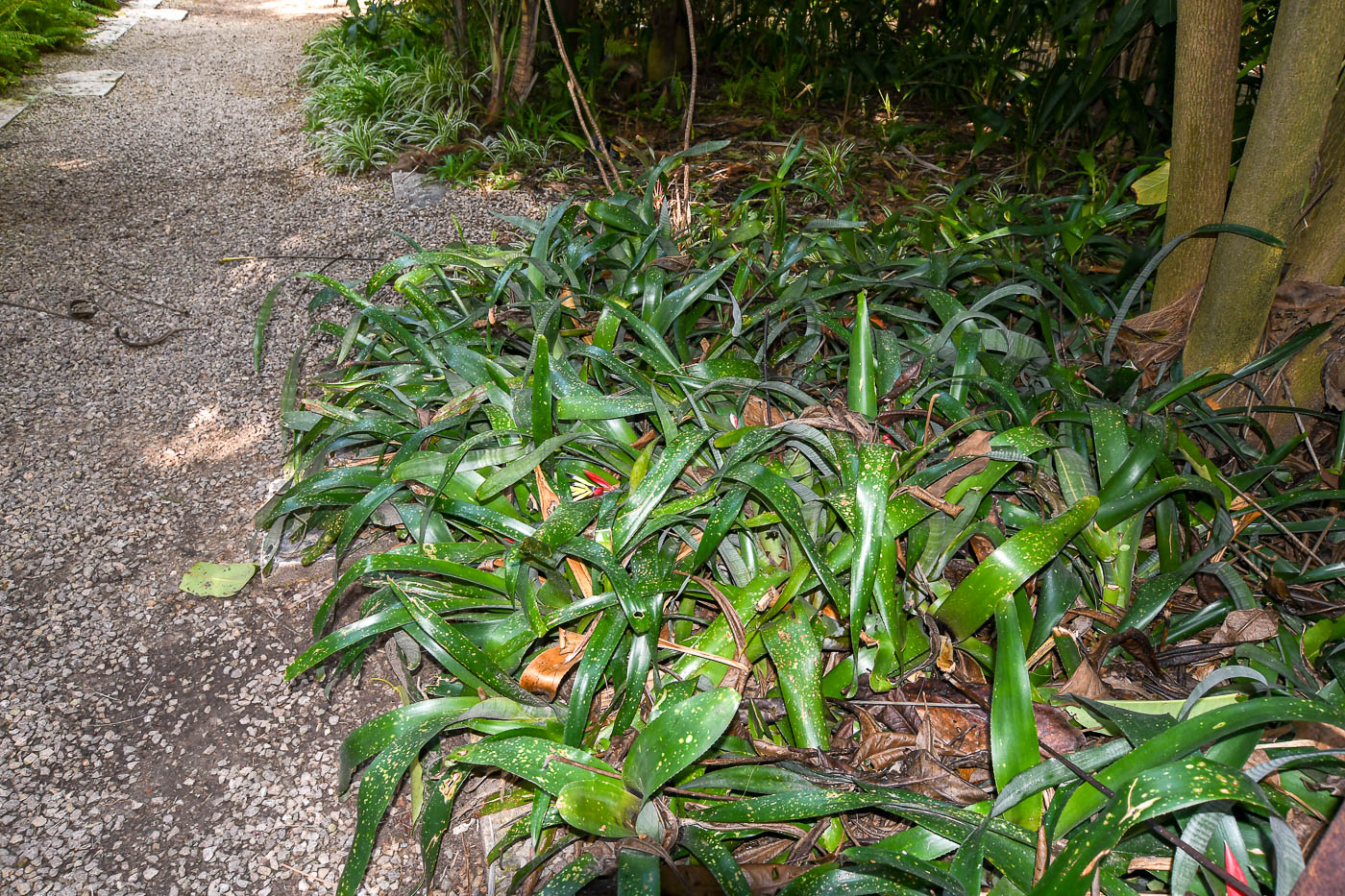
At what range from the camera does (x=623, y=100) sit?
471 cm

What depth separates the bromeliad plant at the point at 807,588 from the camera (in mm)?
1195

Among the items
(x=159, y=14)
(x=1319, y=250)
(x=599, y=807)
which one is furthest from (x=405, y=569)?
(x=159, y=14)

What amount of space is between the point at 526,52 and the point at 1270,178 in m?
3.46

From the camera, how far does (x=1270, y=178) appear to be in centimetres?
176

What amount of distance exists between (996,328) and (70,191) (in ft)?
13.4

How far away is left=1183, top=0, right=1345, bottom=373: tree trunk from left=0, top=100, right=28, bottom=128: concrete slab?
562cm

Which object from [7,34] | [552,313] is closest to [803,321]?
[552,313]

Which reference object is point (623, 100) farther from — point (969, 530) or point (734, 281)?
point (969, 530)

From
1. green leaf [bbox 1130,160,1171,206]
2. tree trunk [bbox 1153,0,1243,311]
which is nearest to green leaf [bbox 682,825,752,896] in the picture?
tree trunk [bbox 1153,0,1243,311]

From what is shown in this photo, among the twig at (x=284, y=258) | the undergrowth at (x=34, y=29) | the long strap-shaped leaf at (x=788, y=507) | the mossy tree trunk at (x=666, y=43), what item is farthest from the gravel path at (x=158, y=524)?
the mossy tree trunk at (x=666, y=43)

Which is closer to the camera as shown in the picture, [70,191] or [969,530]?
[969,530]

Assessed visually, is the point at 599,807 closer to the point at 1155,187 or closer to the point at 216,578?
the point at 216,578

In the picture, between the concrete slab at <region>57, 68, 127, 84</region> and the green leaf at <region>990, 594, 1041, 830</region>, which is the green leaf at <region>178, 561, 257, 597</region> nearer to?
the green leaf at <region>990, 594, 1041, 830</region>

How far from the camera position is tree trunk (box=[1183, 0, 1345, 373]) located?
5.40ft
